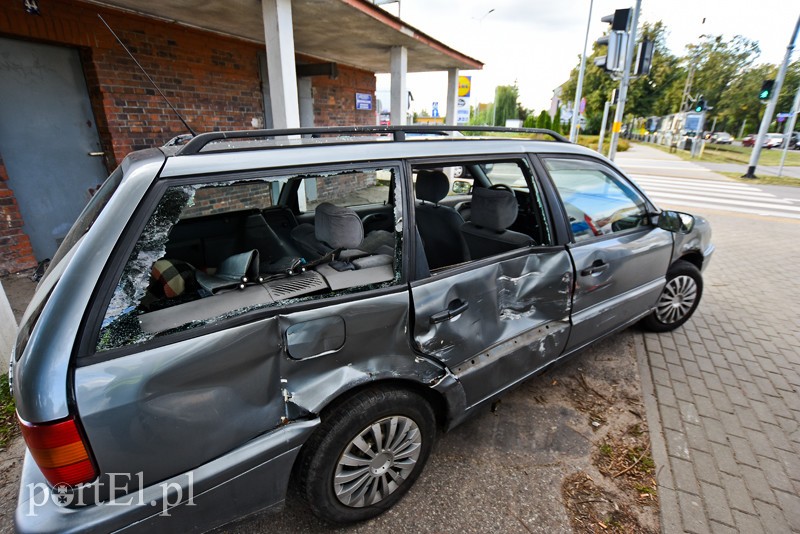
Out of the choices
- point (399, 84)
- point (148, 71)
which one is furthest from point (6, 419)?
point (399, 84)

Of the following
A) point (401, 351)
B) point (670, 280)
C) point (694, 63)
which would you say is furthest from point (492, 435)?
point (694, 63)

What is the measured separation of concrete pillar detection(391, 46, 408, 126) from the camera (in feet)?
24.5

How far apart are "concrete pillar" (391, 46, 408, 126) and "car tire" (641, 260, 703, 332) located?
5.40 meters

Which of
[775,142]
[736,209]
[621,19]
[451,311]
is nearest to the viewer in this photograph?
[451,311]

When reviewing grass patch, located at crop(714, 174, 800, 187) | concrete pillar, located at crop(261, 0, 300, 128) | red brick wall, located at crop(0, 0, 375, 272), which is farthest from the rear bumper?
grass patch, located at crop(714, 174, 800, 187)

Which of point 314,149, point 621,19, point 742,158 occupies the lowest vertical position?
point 742,158

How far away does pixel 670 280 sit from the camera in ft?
11.2

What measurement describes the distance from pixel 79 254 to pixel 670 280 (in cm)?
392

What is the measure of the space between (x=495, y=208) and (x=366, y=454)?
5.34 ft

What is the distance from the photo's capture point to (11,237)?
4.27 meters

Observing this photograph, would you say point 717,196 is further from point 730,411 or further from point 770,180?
point 730,411

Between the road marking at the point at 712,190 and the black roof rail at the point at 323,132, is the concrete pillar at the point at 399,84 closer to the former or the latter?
the black roof rail at the point at 323,132

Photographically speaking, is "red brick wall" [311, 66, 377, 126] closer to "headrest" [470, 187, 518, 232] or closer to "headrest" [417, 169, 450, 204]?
"headrest" [417, 169, 450, 204]

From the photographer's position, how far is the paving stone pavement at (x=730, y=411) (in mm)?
2049
